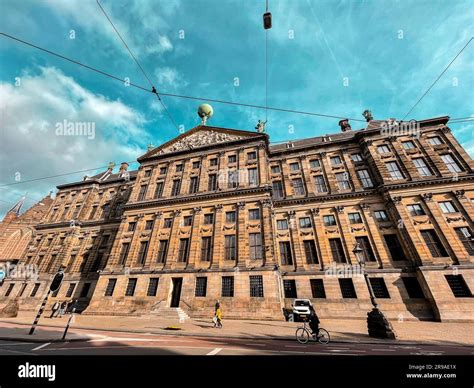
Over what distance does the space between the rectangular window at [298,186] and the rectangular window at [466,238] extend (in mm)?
15698

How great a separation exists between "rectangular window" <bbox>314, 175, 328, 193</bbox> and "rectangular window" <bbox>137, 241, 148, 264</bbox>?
24257 mm

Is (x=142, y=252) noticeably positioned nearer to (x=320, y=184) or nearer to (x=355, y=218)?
(x=320, y=184)

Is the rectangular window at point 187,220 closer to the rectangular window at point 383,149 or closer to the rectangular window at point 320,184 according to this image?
the rectangular window at point 320,184

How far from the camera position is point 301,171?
29.9 meters

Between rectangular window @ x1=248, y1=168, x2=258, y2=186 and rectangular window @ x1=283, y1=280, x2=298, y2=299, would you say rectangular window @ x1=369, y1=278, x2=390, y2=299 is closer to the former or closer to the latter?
rectangular window @ x1=283, y1=280, x2=298, y2=299

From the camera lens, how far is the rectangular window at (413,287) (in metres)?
19.2

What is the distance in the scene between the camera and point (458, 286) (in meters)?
18.0

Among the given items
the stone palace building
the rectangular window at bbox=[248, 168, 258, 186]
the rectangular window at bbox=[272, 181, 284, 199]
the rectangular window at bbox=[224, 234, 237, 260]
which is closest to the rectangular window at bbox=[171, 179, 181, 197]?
the stone palace building

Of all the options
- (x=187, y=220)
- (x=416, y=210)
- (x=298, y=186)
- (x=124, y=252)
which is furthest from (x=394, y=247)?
(x=124, y=252)

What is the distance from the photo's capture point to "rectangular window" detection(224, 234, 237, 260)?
2253cm

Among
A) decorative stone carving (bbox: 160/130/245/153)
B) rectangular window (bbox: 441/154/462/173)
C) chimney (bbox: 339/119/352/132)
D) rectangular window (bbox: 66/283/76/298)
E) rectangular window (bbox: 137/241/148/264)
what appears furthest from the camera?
chimney (bbox: 339/119/352/132)

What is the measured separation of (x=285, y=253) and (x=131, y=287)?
61.0 ft

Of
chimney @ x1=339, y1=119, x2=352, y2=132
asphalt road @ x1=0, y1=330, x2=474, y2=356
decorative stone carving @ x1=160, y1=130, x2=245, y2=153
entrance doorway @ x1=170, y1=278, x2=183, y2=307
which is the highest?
chimney @ x1=339, y1=119, x2=352, y2=132
